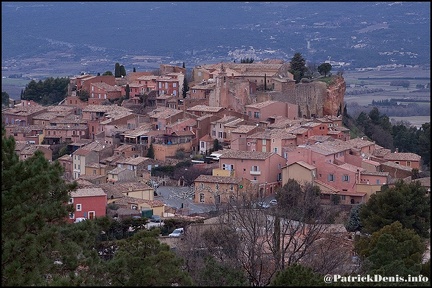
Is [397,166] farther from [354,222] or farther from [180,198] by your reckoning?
[180,198]

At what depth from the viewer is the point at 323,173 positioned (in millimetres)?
28375

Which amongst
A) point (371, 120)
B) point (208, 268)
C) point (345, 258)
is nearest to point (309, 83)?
point (371, 120)

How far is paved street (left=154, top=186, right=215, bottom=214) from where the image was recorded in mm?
27634

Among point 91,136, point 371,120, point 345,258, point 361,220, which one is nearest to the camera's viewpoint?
point 345,258

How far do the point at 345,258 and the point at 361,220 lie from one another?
5.97 metres

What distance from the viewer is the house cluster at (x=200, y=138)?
92.0ft

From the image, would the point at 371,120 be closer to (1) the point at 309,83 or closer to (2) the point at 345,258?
(1) the point at 309,83

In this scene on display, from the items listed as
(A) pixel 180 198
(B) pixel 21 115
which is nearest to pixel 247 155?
(A) pixel 180 198

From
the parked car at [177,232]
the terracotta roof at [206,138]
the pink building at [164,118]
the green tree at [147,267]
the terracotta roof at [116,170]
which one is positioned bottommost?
the parked car at [177,232]

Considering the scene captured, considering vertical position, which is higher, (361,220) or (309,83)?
(309,83)

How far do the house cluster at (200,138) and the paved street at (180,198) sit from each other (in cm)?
39

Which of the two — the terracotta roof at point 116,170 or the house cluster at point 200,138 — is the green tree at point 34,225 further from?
the terracotta roof at point 116,170

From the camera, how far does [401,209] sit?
21.4 m


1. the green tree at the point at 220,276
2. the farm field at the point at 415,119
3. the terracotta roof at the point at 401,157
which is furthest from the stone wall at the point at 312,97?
the green tree at the point at 220,276
